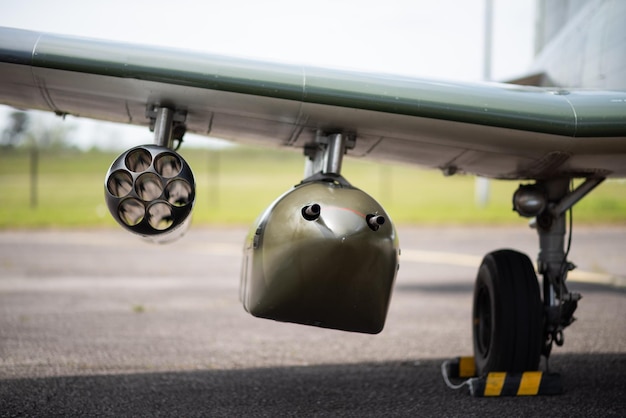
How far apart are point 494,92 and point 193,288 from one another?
22.5 feet

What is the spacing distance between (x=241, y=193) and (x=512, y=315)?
32.8m

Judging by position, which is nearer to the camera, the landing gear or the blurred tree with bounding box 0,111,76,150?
the landing gear

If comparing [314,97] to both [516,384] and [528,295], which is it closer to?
[528,295]

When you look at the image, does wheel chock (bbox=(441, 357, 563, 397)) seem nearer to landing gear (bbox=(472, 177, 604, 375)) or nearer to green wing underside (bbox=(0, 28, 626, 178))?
landing gear (bbox=(472, 177, 604, 375))

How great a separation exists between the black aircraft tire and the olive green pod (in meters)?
1.39

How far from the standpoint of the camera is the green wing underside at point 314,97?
3.39 m

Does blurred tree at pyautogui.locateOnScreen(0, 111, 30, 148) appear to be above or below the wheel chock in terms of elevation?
above

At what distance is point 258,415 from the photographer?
13.3 ft

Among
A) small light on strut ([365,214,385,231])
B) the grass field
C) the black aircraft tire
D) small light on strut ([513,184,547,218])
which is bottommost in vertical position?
the black aircraft tire

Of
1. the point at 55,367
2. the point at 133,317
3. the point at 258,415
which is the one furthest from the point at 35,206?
the point at 258,415

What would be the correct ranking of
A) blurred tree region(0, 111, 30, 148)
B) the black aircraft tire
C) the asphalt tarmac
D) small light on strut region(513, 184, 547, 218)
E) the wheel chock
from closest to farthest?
the asphalt tarmac < the wheel chock < the black aircraft tire < small light on strut region(513, 184, 547, 218) < blurred tree region(0, 111, 30, 148)

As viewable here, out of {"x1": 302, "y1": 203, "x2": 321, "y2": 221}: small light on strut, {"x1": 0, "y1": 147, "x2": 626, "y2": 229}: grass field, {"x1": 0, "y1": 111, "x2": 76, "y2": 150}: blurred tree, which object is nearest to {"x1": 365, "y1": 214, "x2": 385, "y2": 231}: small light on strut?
{"x1": 302, "y1": 203, "x2": 321, "y2": 221}: small light on strut

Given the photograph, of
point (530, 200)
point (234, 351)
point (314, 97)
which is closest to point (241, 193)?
point (234, 351)

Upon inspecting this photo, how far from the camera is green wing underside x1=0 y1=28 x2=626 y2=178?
133 inches
